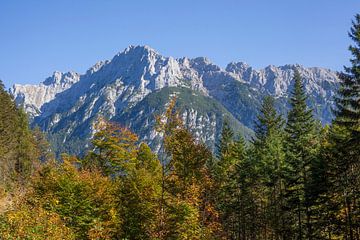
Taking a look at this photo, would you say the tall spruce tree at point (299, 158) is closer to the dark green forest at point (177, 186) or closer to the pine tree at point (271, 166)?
the dark green forest at point (177, 186)

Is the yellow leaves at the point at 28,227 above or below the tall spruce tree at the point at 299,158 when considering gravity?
below

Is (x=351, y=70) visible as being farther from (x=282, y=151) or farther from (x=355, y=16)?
(x=282, y=151)

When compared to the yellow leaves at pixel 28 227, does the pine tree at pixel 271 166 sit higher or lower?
higher

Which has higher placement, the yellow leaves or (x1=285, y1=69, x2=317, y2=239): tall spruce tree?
(x1=285, y1=69, x2=317, y2=239): tall spruce tree

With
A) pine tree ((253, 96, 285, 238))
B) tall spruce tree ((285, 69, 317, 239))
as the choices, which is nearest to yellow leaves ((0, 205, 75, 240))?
tall spruce tree ((285, 69, 317, 239))

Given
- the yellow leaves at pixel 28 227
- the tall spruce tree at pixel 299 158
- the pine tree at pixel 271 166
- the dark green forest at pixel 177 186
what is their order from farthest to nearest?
the pine tree at pixel 271 166
the tall spruce tree at pixel 299 158
the dark green forest at pixel 177 186
the yellow leaves at pixel 28 227

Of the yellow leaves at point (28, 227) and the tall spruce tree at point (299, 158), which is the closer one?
the yellow leaves at point (28, 227)

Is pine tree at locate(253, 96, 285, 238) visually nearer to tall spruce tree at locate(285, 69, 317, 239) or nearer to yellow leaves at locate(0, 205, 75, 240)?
tall spruce tree at locate(285, 69, 317, 239)

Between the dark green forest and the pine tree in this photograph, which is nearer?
the dark green forest

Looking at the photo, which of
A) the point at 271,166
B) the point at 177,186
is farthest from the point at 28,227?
the point at 271,166

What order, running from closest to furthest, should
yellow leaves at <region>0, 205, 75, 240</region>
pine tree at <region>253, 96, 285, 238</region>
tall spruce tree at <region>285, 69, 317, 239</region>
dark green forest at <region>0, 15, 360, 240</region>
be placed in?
yellow leaves at <region>0, 205, 75, 240</region> < dark green forest at <region>0, 15, 360, 240</region> < tall spruce tree at <region>285, 69, 317, 239</region> < pine tree at <region>253, 96, 285, 238</region>

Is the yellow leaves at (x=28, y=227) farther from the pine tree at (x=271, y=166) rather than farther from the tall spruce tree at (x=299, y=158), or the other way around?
the pine tree at (x=271, y=166)

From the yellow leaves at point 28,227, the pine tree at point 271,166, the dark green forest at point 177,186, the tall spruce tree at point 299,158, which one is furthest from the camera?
the pine tree at point 271,166

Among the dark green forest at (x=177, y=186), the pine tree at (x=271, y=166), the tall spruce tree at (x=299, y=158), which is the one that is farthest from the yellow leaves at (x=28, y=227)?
the pine tree at (x=271, y=166)
